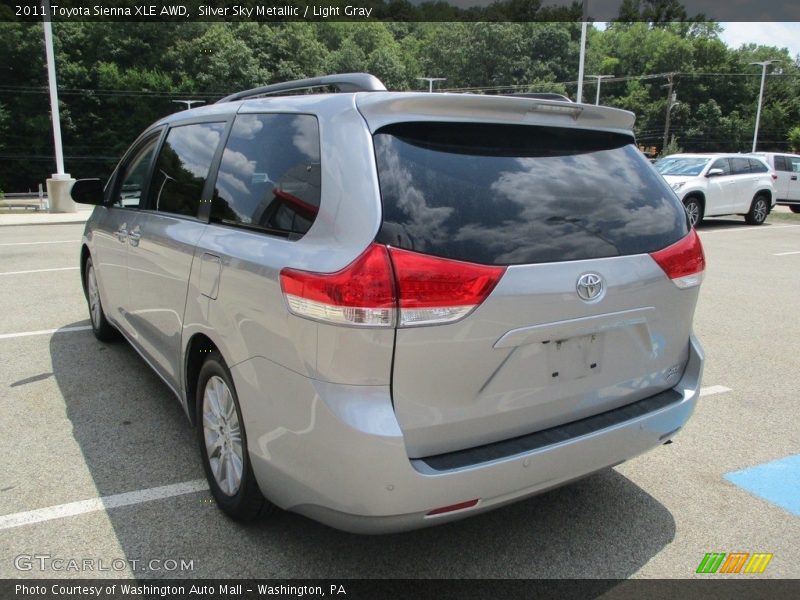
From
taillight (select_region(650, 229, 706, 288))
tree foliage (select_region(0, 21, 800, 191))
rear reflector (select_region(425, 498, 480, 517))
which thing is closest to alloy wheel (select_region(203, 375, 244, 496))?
rear reflector (select_region(425, 498, 480, 517))

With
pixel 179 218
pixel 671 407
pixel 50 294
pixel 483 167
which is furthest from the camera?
pixel 50 294

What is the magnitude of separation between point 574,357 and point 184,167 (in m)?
2.39

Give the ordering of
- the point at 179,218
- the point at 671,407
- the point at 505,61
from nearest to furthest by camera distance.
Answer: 1. the point at 671,407
2. the point at 179,218
3. the point at 505,61

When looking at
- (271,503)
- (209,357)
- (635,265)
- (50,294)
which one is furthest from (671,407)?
(50,294)

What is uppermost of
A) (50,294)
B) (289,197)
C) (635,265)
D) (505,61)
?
(505,61)

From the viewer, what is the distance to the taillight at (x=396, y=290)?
2.09 metres

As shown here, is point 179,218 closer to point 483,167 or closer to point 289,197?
point 289,197

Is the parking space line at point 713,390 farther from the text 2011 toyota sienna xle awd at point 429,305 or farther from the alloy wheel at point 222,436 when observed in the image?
the alloy wheel at point 222,436

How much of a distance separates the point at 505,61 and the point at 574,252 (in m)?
102

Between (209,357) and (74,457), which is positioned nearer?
(209,357)

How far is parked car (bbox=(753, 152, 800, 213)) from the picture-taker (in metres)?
21.1

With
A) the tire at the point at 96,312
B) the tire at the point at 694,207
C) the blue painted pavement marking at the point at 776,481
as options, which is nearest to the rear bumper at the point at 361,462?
the blue painted pavement marking at the point at 776,481

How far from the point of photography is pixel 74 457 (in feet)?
11.4

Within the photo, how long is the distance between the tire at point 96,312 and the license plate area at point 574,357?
4.00m
